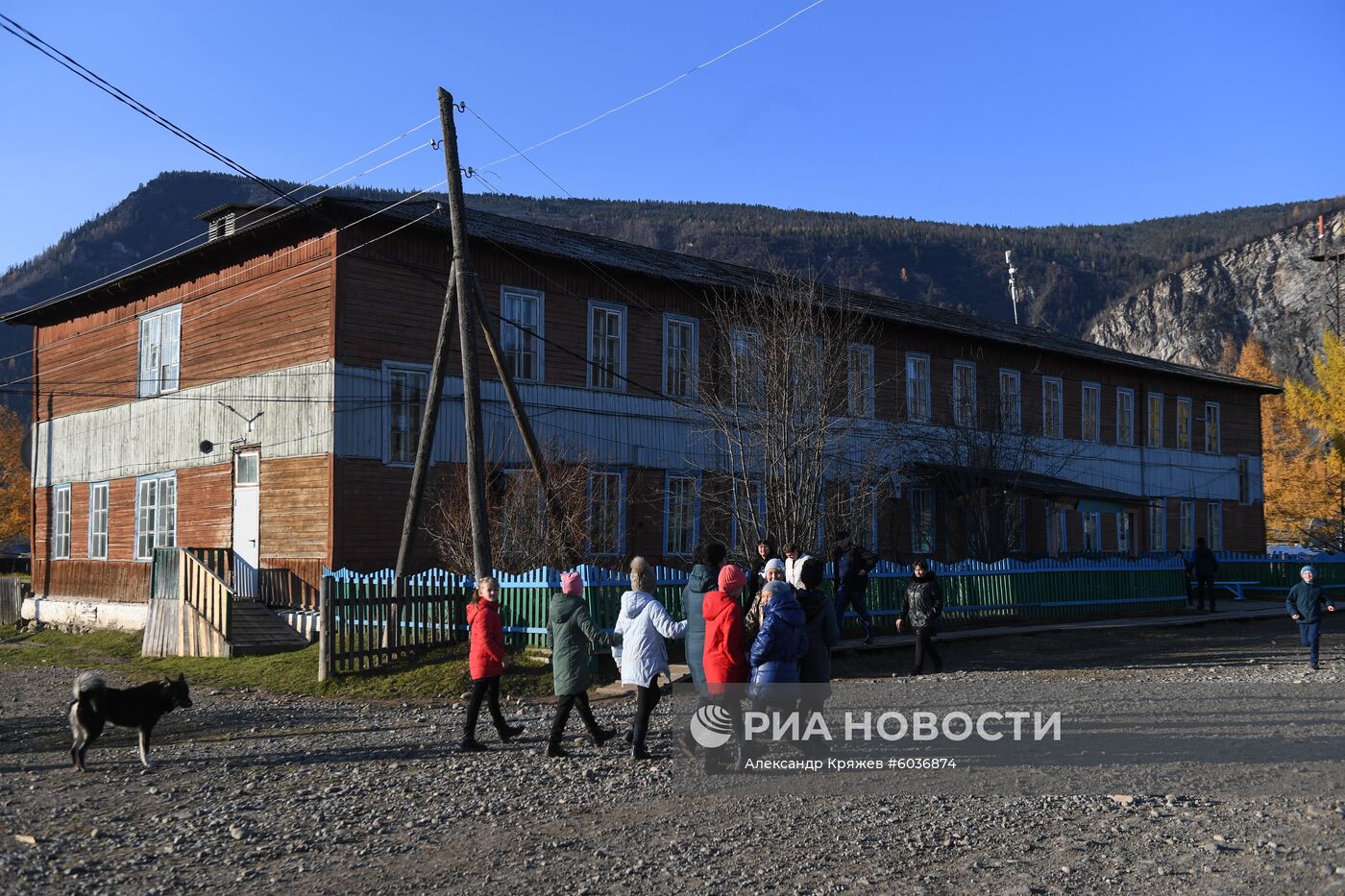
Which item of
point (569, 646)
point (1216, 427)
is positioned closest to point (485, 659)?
Answer: point (569, 646)

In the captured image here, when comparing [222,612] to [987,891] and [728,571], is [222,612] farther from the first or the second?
[987,891]

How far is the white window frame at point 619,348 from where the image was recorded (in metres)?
25.2

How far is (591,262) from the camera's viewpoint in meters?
25.1

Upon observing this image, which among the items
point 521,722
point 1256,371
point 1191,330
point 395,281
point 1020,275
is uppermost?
point 1020,275

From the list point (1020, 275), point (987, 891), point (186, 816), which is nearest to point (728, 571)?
point (987, 891)

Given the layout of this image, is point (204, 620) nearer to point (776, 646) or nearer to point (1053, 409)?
point (776, 646)

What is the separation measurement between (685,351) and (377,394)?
308 inches

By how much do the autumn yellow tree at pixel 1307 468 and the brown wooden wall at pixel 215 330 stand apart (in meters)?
44.3

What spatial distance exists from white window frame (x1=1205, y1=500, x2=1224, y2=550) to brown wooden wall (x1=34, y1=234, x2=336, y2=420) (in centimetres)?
3195

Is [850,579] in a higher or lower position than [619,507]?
lower

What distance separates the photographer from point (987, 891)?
605 centimetres

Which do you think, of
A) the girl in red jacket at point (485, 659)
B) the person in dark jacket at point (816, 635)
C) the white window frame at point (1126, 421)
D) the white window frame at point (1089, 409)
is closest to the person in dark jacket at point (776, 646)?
the person in dark jacket at point (816, 635)

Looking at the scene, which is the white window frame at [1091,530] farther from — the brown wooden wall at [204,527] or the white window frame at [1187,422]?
the brown wooden wall at [204,527]

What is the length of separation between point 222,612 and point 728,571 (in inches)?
493
